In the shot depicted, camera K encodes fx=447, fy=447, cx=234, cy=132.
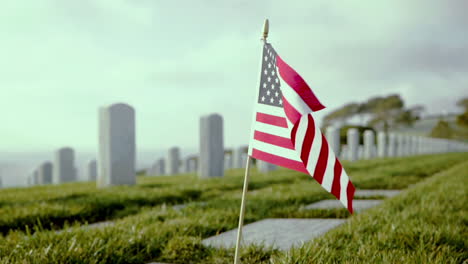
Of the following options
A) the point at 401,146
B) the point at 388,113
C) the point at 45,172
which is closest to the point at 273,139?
the point at 45,172

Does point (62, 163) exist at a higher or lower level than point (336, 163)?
lower

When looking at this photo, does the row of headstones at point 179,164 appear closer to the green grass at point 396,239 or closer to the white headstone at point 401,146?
the green grass at point 396,239

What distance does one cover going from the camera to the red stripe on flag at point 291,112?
6.56 feet

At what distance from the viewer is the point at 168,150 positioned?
1308cm

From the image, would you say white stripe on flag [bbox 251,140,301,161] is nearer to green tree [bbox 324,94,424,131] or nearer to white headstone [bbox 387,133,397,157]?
white headstone [bbox 387,133,397,157]

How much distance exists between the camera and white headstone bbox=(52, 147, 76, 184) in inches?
408

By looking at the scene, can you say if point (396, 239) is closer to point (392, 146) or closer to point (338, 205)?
point (338, 205)

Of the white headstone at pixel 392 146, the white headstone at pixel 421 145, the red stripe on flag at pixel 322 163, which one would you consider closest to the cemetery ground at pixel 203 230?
the red stripe on flag at pixel 322 163

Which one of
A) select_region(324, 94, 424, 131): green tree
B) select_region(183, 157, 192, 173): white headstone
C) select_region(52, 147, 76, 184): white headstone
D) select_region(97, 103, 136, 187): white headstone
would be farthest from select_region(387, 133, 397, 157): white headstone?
select_region(324, 94, 424, 131): green tree

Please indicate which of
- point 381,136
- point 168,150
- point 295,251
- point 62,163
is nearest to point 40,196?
point 295,251

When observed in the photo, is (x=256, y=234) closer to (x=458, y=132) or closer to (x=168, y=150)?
(x=168, y=150)

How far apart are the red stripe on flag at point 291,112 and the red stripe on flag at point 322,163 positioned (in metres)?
0.16

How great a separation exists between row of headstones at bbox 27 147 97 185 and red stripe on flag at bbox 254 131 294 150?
9100mm

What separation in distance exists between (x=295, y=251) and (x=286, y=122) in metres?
0.79
